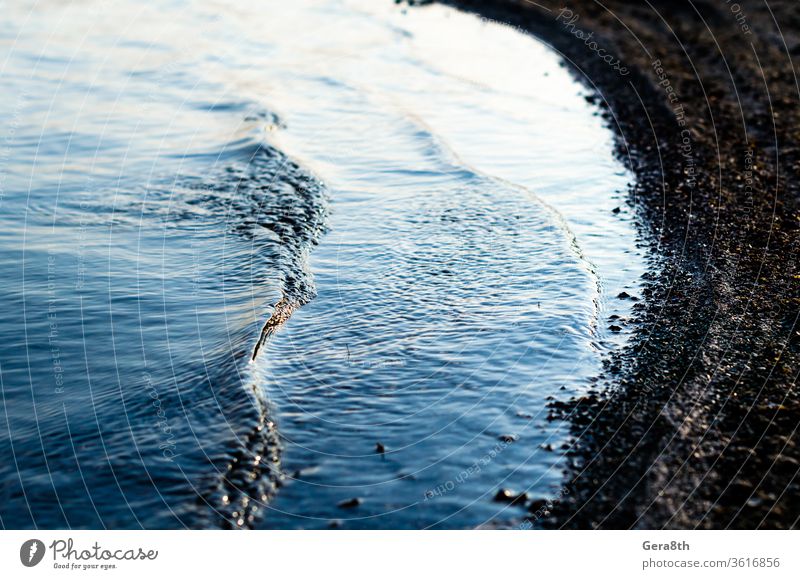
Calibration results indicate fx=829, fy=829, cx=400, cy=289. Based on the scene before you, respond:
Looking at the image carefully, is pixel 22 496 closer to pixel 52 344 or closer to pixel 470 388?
pixel 52 344

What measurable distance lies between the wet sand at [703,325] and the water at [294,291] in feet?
1.42

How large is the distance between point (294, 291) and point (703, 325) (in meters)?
5.07

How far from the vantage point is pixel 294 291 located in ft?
35.6

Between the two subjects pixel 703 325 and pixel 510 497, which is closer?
pixel 510 497

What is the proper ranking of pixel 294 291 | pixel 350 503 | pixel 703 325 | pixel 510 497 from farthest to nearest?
pixel 294 291, pixel 703 325, pixel 510 497, pixel 350 503

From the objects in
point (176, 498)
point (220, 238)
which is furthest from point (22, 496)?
point (220, 238)

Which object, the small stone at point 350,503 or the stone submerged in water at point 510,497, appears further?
the stone submerged in water at point 510,497

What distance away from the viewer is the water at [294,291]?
7.31m

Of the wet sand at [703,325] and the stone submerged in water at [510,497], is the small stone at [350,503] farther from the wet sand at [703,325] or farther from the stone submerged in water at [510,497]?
the wet sand at [703,325]

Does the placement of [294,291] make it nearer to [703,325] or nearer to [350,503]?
[350,503]

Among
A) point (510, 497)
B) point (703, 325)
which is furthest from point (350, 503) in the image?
point (703, 325)

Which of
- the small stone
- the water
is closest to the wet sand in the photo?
the water

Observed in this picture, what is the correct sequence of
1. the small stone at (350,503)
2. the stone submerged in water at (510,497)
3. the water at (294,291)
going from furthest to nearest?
the water at (294,291)
the stone submerged in water at (510,497)
the small stone at (350,503)

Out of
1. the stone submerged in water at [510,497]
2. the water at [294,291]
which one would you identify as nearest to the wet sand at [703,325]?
the stone submerged in water at [510,497]
